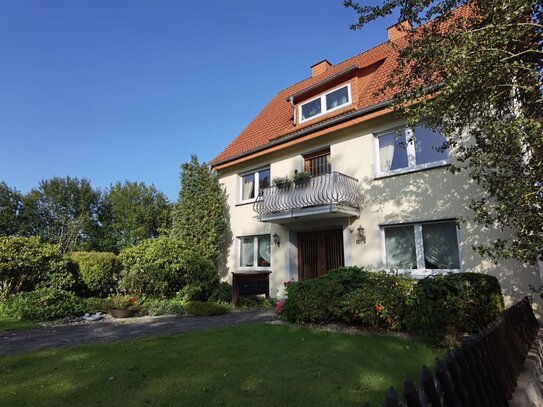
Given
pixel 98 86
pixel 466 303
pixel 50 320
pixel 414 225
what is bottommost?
pixel 50 320

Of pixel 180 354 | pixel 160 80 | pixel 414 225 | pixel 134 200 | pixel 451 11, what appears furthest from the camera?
pixel 134 200

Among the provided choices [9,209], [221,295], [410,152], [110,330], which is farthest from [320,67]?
[9,209]

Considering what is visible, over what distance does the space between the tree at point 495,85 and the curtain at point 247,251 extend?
9.76 meters

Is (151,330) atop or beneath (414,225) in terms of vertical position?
beneath

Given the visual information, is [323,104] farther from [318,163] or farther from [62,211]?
[62,211]

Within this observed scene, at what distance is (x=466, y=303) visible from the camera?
5.89 m

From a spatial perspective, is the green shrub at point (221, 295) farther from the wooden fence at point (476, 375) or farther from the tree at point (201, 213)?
the wooden fence at point (476, 375)

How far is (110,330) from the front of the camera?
746cm

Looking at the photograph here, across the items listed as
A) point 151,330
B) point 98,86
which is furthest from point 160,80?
point 151,330

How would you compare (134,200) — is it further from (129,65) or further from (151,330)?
(151,330)

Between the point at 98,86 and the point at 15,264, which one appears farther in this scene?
the point at 98,86

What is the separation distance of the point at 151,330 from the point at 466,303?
6.51 m

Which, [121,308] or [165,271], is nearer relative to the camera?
[121,308]

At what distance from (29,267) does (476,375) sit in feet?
45.6
